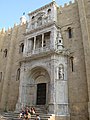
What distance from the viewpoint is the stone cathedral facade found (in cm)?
1254

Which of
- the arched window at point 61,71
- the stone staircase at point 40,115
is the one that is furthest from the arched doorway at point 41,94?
the arched window at point 61,71

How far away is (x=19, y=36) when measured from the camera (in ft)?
68.3

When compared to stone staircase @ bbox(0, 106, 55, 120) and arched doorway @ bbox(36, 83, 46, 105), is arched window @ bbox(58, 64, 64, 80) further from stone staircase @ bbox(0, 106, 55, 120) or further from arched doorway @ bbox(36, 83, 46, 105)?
stone staircase @ bbox(0, 106, 55, 120)

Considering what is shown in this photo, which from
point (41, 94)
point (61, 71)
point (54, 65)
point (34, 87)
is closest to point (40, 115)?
point (41, 94)

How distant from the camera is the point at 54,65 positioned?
1374cm

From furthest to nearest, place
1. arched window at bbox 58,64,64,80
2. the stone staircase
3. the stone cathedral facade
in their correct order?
1. arched window at bbox 58,64,64,80
2. the stone cathedral facade
3. the stone staircase

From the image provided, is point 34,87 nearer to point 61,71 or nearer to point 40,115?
point 61,71

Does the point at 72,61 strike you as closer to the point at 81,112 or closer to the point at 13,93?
the point at 81,112

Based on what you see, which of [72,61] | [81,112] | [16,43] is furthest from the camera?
[16,43]

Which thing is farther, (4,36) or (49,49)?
(4,36)

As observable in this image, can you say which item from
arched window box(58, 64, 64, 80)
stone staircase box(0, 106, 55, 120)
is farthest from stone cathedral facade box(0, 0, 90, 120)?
stone staircase box(0, 106, 55, 120)

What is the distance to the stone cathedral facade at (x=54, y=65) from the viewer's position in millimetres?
12539

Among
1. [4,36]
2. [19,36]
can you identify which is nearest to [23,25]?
[19,36]

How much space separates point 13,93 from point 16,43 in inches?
281
